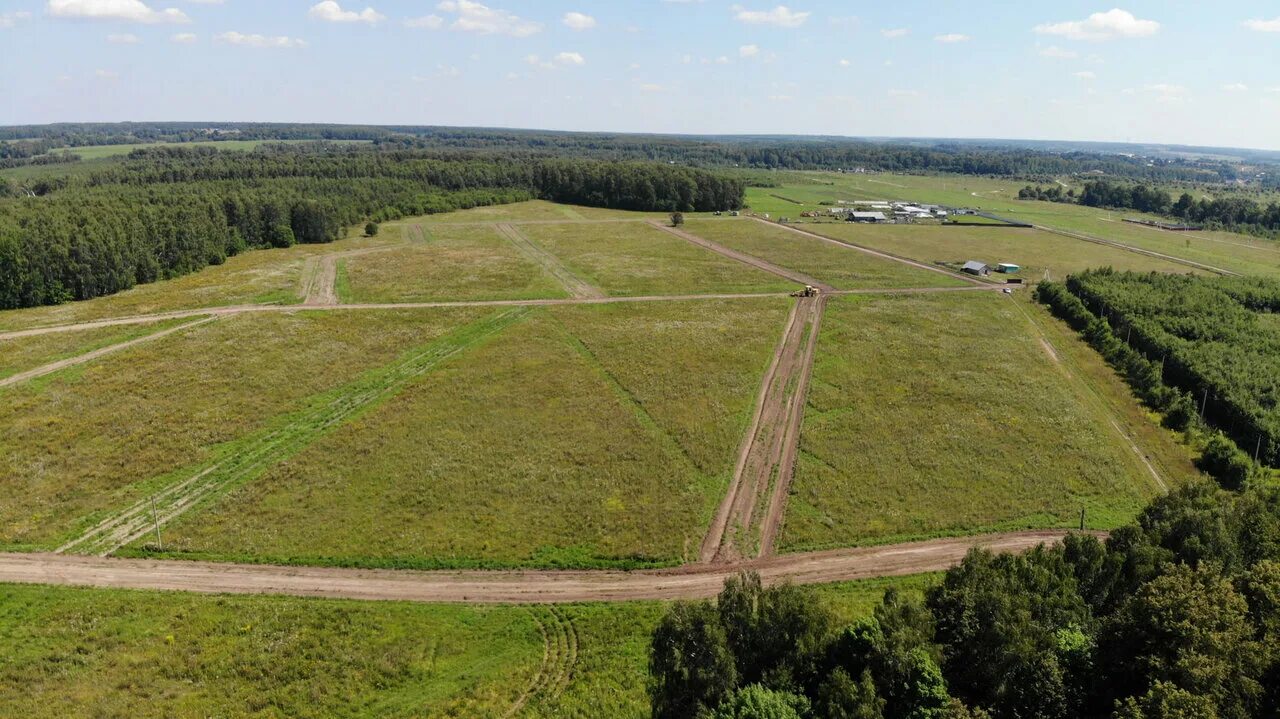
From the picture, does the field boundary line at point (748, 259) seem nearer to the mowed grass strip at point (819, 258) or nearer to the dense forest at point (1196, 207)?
the mowed grass strip at point (819, 258)

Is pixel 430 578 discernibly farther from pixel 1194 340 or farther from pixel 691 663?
pixel 1194 340

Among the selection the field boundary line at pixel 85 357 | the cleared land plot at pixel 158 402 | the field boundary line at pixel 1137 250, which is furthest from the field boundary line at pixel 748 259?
the field boundary line at pixel 85 357

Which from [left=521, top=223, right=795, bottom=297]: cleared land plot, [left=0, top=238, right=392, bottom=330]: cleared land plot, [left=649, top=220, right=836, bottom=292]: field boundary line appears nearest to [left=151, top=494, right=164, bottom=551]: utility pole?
[left=0, top=238, right=392, bottom=330]: cleared land plot

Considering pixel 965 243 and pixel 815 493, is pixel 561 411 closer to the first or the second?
pixel 815 493

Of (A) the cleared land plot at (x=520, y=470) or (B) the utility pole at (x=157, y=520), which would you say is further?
(A) the cleared land plot at (x=520, y=470)

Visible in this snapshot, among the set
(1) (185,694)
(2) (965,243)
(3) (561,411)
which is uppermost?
(2) (965,243)

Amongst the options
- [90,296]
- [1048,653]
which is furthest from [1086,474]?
[90,296]
